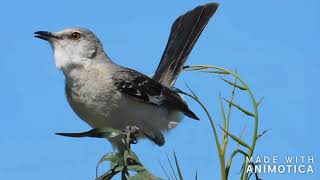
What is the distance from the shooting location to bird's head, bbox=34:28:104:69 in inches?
223

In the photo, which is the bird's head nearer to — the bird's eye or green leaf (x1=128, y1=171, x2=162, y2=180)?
the bird's eye

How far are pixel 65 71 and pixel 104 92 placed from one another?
1.60ft

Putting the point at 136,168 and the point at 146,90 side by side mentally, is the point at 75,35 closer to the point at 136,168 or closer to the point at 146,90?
the point at 146,90

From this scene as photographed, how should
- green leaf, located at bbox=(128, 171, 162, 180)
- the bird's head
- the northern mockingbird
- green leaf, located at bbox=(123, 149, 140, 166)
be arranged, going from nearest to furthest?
green leaf, located at bbox=(128, 171, 162, 180) < green leaf, located at bbox=(123, 149, 140, 166) < the northern mockingbird < the bird's head

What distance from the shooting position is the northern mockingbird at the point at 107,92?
17.7ft

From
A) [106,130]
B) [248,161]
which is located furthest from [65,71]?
[248,161]

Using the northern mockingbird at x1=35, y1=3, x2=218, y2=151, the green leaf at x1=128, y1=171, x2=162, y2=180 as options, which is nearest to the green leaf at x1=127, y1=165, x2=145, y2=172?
the green leaf at x1=128, y1=171, x2=162, y2=180

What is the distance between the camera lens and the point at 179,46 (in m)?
7.47

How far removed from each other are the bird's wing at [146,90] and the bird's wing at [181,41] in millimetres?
717

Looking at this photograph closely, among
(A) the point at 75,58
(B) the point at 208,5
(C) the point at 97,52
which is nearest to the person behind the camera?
(A) the point at 75,58

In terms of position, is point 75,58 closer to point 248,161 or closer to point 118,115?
point 118,115

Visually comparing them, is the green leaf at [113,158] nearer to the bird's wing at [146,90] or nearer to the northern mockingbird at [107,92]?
the northern mockingbird at [107,92]

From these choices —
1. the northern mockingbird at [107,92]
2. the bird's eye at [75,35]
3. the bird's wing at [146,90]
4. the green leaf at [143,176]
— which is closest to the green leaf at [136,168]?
the green leaf at [143,176]

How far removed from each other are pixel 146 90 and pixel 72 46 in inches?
36.2
